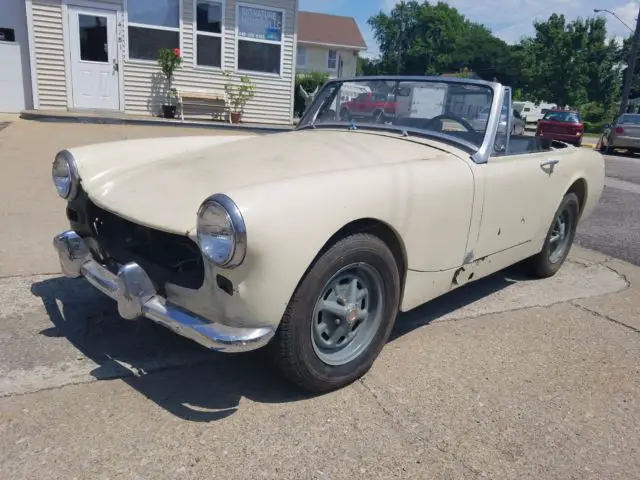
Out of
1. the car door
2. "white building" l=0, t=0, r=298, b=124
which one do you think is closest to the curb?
"white building" l=0, t=0, r=298, b=124

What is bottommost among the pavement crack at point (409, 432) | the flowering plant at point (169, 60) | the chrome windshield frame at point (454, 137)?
the pavement crack at point (409, 432)

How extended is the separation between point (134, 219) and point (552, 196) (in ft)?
9.65

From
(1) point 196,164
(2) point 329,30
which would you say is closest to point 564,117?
(1) point 196,164

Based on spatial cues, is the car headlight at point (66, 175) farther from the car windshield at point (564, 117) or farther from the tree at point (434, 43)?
the tree at point (434, 43)

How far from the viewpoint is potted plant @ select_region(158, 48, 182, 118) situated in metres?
13.4

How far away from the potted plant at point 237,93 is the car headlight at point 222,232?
1282 centimetres

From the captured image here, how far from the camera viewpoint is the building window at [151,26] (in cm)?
1320

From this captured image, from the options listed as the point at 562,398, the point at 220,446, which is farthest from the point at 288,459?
the point at 562,398

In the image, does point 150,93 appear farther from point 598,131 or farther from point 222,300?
point 598,131

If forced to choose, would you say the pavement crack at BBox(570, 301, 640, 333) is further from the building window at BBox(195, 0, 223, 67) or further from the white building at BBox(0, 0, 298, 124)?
the building window at BBox(195, 0, 223, 67)

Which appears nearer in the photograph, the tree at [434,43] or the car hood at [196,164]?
the car hood at [196,164]

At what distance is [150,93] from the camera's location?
13.9 meters

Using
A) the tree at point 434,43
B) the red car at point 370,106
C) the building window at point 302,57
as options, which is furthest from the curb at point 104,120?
the tree at point 434,43

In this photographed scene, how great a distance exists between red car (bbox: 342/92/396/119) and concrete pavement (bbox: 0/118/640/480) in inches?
55.2
